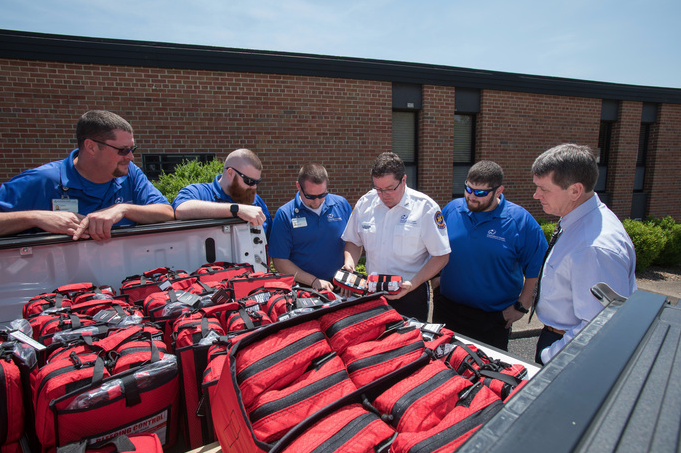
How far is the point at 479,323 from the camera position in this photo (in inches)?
113

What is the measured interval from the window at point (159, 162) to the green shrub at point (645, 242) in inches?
388

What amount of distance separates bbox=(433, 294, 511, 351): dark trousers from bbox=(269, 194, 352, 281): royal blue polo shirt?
1.17m

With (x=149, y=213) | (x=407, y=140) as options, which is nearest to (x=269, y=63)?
(x=407, y=140)

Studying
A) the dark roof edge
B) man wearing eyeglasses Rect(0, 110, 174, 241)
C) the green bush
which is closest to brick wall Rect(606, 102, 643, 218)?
the dark roof edge

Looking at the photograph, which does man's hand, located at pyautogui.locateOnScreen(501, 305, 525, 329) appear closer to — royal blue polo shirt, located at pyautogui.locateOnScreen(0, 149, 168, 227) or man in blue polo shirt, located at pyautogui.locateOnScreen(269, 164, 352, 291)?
man in blue polo shirt, located at pyautogui.locateOnScreen(269, 164, 352, 291)

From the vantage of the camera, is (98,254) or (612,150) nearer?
(98,254)

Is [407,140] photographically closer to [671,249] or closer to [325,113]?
[325,113]

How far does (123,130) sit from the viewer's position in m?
2.53

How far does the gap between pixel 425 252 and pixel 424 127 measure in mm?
6604

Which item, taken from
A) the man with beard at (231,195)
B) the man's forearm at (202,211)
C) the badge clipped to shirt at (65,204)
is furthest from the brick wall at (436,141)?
the badge clipped to shirt at (65,204)

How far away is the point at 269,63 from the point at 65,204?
19.1 feet

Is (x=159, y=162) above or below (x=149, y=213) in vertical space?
above

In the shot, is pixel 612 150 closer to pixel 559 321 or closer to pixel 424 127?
pixel 424 127

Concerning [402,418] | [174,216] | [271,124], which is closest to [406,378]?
[402,418]
